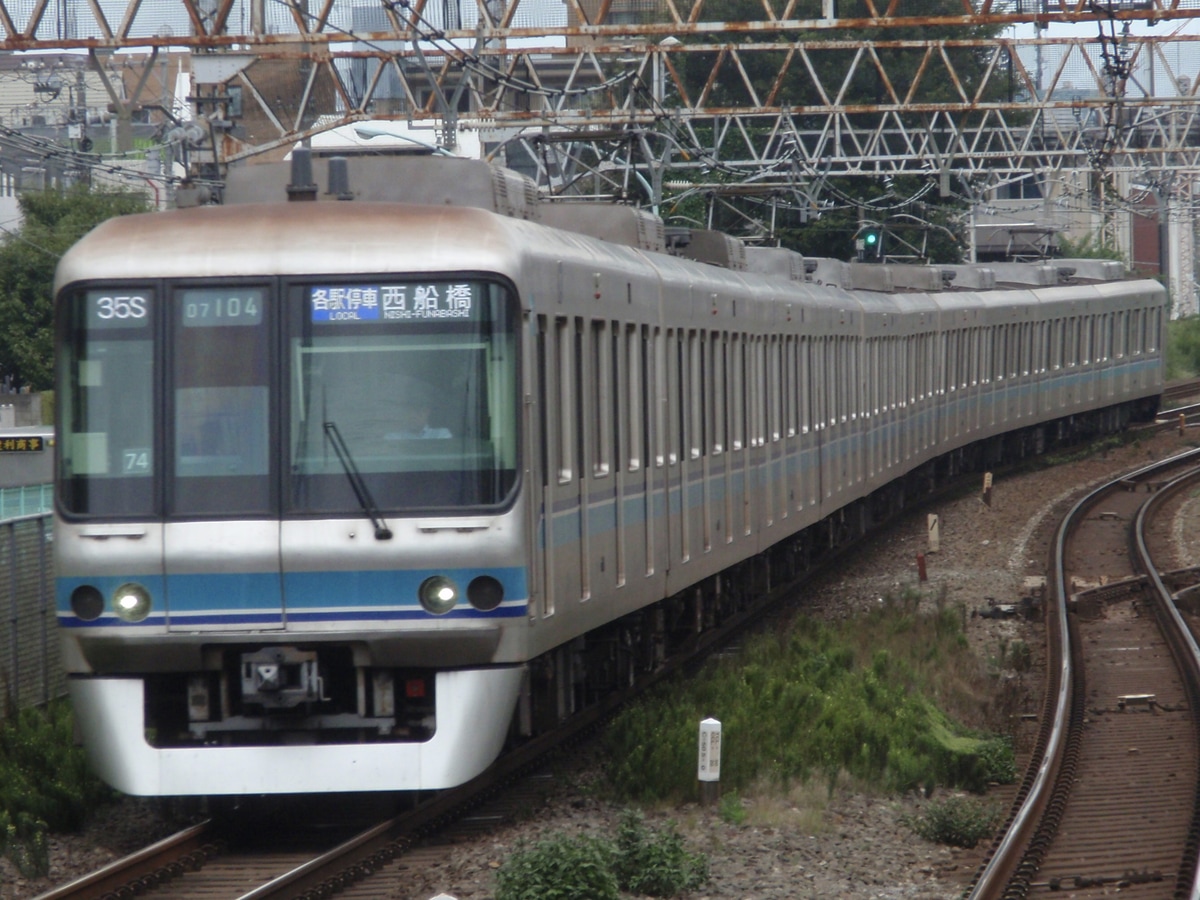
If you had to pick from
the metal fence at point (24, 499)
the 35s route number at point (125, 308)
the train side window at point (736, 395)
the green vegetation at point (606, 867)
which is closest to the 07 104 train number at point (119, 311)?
the 35s route number at point (125, 308)

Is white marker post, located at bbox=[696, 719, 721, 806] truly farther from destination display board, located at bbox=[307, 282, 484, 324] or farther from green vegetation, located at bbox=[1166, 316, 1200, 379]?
green vegetation, located at bbox=[1166, 316, 1200, 379]

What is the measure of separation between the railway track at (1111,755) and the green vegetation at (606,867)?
1.12m

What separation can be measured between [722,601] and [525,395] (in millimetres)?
6748

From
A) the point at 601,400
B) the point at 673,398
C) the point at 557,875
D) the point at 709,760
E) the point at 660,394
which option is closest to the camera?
the point at 557,875

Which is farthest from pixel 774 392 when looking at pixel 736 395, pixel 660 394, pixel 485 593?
pixel 485 593

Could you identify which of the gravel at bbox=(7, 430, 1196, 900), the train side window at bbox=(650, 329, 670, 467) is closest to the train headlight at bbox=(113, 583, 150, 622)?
the gravel at bbox=(7, 430, 1196, 900)

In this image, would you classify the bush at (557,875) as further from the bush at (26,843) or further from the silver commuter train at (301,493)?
the bush at (26,843)

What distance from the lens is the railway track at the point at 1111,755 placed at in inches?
318

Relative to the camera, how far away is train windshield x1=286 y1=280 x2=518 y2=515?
7746mm

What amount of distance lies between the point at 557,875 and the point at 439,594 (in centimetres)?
132

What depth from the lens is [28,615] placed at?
11.0m

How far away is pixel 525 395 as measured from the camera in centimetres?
796

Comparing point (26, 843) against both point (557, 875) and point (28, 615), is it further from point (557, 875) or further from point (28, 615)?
point (28, 615)

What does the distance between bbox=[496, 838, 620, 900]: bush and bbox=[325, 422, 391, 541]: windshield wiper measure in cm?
137
